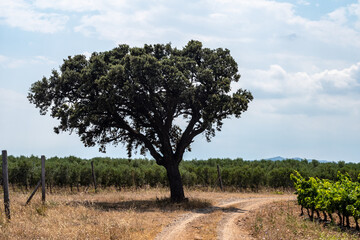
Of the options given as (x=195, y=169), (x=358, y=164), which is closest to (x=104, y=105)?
(x=195, y=169)

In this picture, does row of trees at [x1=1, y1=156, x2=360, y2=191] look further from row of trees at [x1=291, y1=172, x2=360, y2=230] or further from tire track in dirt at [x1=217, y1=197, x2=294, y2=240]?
row of trees at [x1=291, y1=172, x2=360, y2=230]

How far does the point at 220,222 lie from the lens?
62.0ft

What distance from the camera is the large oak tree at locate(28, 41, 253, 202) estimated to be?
79.2 feet

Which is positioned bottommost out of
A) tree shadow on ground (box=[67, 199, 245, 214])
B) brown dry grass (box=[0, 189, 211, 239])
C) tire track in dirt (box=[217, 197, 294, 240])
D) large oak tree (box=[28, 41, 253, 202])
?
tire track in dirt (box=[217, 197, 294, 240])

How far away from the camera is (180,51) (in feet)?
88.5

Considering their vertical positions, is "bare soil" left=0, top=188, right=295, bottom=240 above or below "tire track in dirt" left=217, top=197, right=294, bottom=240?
above

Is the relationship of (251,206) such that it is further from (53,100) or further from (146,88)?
(53,100)

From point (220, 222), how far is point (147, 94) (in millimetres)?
10680

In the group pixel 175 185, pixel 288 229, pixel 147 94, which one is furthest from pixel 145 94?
pixel 288 229

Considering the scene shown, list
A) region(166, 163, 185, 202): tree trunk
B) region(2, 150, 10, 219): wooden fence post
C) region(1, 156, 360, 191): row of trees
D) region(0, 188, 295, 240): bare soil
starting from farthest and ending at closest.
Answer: region(1, 156, 360, 191): row of trees
region(166, 163, 185, 202): tree trunk
region(2, 150, 10, 219): wooden fence post
region(0, 188, 295, 240): bare soil

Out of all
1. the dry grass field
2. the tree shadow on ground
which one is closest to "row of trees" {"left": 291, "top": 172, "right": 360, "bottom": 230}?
the dry grass field

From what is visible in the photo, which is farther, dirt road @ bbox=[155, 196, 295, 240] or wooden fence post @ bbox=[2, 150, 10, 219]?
wooden fence post @ bbox=[2, 150, 10, 219]

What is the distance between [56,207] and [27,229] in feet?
18.9

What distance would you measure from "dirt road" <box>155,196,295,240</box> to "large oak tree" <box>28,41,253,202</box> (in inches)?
161
